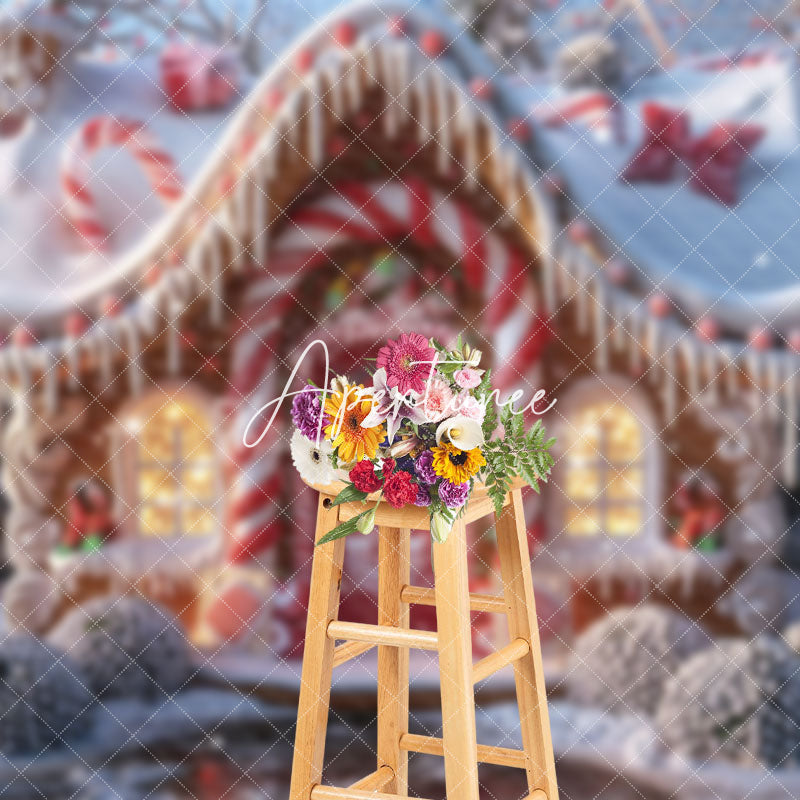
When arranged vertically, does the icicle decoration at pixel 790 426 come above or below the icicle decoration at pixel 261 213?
below

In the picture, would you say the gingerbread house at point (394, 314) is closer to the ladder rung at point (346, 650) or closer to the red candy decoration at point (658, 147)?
the red candy decoration at point (658, 147)

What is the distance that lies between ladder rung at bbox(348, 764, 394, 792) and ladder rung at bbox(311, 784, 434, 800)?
0.15m

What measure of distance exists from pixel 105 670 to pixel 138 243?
130 cm

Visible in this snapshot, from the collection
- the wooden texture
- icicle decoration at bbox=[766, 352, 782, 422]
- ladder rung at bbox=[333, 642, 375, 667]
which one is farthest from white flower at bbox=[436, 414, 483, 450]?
icicle decoration at bbox=[766, 352, 782, 422]

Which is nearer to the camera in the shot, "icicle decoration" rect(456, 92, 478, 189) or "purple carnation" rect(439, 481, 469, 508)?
"purple carnation" rect(439, 481, 469, 508)

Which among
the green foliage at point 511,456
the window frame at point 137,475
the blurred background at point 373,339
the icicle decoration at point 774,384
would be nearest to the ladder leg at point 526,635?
the green foliage at point 511,456

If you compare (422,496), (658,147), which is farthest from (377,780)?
(658,147)

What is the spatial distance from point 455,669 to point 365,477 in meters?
0.38

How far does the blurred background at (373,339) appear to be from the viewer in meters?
3.45

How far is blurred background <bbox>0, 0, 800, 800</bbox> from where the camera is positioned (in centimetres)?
345

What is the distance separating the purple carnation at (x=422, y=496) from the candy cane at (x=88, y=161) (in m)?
1.82

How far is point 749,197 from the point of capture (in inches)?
136

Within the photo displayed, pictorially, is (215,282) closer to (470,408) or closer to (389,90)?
(389,90)

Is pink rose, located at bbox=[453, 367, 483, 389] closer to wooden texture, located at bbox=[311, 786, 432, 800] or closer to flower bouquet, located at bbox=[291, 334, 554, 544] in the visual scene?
flower bouquet, located at bbox=[291, 334, 554, 544]
